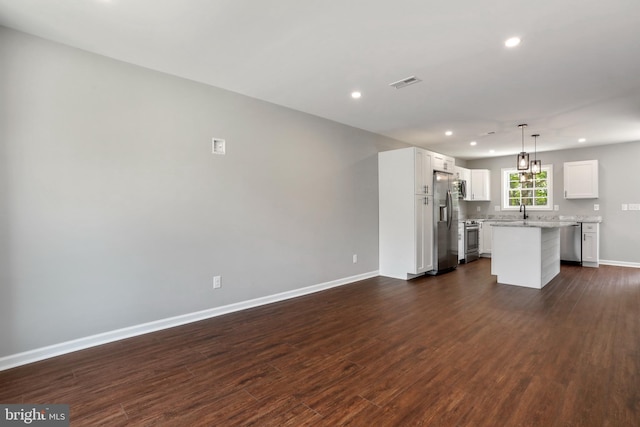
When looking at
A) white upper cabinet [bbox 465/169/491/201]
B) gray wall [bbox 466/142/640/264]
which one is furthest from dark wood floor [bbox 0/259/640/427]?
white upper cabinet [bbox 465/169/491/201]

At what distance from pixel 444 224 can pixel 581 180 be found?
11.9ft

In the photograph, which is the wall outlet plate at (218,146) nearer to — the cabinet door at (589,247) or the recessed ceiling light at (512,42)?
the recessed ceiling light at (512,42)

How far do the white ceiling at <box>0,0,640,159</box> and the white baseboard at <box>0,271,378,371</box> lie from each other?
2.63 m

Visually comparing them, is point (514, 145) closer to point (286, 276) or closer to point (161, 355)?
point (286, 276)

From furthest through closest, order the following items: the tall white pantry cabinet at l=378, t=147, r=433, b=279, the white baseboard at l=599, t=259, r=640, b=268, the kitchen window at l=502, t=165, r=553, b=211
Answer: the kitchen window at l=502, t=165, r=553, b=211
the white baseboard at l=599, t=259, r=640, b=268
the tall white pantry cabinet at l=378, t=147, r=433, b=279

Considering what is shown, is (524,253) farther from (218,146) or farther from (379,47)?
(218,146)

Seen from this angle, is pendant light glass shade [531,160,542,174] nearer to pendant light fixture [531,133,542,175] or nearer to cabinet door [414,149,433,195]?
pendant light fixture [531,133,542,175]

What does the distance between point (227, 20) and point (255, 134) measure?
166 cm

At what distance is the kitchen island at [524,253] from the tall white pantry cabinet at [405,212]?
111cm

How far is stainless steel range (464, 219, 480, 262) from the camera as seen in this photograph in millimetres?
6969

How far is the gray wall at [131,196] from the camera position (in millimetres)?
2504

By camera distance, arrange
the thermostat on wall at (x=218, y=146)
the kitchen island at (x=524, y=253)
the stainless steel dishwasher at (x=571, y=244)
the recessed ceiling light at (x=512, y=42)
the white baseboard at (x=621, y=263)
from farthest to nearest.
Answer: the stainless steel dishwasher at (x=571, y=244) → the white baseboard at (x=621, y=263) → the kitchen island at (x=524, y=253) → the thermostat on wall at (x=218, y=146) → the recessed ceiling light at (x=512, y=42)

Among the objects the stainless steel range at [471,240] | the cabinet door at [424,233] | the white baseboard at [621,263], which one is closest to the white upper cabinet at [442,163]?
the cabinet door at [424,233]

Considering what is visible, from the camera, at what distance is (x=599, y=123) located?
196 inches
